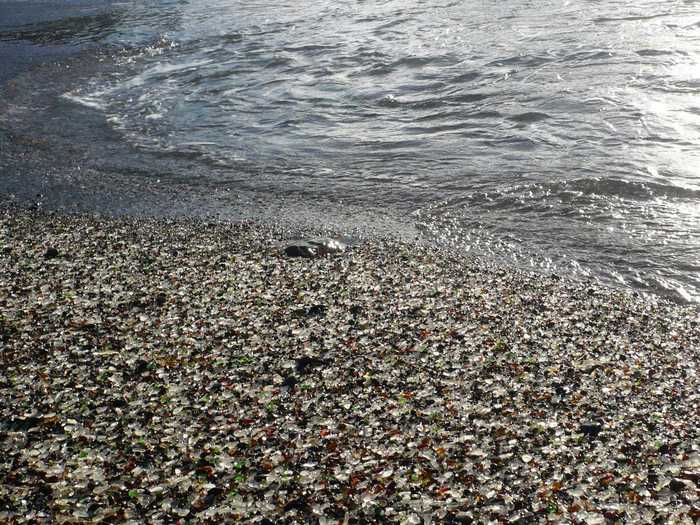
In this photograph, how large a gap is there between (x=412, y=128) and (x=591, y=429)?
267 inches

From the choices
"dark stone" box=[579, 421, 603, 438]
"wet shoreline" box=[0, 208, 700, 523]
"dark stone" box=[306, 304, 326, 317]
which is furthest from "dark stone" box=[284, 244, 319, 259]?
"dark stone" box=[579, 421, 603, 438]

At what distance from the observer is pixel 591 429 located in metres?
3.33

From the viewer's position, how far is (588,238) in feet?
20.2

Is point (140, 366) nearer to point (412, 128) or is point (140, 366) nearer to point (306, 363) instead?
point (306, 363)

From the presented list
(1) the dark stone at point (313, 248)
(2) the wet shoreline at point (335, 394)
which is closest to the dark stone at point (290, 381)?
(2) the wet shoreline at point (335, 394)

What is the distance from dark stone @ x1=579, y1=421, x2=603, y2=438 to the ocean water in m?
2.33

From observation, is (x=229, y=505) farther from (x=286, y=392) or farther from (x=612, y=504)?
(x=612, y=504)

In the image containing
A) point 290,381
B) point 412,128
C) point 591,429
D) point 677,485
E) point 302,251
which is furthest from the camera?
point 412,128

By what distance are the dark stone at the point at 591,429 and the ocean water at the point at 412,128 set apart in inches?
91.8

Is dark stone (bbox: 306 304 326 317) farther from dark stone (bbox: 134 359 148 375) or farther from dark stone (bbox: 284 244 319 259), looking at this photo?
dark stone (bbox: 134 359 148 375)

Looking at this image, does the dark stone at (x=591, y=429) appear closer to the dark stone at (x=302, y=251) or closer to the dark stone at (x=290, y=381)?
the dark stone at (x=290, y=381)

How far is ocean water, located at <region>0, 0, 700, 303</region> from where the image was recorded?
258 inches

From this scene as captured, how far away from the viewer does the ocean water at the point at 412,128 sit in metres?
6.56

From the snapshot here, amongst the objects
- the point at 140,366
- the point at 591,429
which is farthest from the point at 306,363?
the point at 591,429
